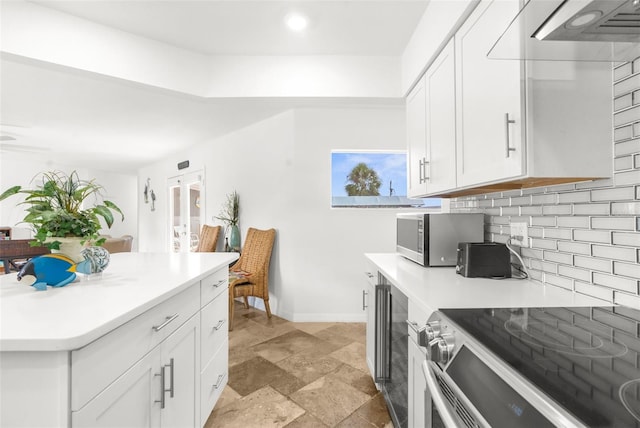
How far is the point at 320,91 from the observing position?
263 cm

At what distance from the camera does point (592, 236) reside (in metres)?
1.07

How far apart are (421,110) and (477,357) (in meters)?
1.65

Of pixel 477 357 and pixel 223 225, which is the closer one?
pixel 477 357

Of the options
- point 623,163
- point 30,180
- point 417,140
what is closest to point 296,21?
point 417,140

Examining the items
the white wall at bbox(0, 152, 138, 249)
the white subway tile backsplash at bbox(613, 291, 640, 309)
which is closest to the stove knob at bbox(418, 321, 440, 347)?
the white subway tile backsplash at bbox(613, 291, 640, 309)

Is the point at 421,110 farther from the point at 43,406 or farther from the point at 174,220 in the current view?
the point at 174,220

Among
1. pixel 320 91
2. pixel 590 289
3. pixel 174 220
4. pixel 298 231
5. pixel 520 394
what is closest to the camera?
pixel 520 394

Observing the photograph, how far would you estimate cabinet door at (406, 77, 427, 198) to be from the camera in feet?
6.23

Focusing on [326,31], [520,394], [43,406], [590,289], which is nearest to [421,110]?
[326,31]

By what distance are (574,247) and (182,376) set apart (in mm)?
1629

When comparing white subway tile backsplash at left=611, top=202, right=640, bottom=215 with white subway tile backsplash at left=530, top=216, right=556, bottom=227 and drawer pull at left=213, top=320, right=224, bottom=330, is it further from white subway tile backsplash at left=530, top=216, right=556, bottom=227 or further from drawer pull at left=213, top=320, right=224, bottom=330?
drawer pull at left=213, top=320, right=224, bottom=330

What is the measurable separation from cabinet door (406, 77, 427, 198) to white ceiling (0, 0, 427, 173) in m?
0.57

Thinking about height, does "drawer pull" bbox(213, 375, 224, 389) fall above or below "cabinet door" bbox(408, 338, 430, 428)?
below

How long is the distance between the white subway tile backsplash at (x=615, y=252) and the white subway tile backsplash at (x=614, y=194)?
6.5 inches
